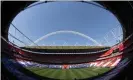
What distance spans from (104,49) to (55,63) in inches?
269

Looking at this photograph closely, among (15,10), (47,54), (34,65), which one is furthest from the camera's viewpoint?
(47,54)

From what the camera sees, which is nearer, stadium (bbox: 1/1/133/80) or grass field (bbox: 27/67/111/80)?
stadium (bbox: 1/1/133/80)

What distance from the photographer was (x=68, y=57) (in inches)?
1382

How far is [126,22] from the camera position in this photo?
1948 centimetres

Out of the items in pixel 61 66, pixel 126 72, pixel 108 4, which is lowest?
pixel 126 72

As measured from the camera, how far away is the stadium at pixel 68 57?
17.8 m

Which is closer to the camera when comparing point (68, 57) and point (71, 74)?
point (71, 74)

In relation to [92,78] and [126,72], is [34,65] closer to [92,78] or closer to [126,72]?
[92,78]

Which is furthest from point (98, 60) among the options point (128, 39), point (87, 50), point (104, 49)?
point (128, 39)

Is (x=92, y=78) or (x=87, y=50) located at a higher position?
(x=87, y=50)

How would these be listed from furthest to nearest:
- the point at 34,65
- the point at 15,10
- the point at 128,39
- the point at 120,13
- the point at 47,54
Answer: the point at 47,54 < the point at 34,65 < the point at 128,39 < the point at 120,13 < the point at 15,10

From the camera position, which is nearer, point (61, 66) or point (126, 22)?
point (126, 22)

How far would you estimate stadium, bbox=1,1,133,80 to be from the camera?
58.4ft

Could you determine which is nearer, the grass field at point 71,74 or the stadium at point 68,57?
the stadium at point 68,57
